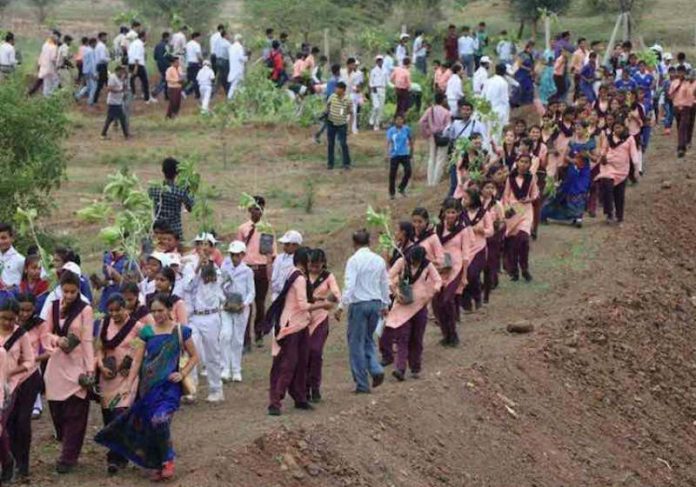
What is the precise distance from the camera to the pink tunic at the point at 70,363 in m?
11.8

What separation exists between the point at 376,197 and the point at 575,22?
1928 cm

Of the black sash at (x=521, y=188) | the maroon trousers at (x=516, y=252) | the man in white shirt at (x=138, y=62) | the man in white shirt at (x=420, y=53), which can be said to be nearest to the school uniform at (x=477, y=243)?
the maroon trousers at (x=516, y=252)

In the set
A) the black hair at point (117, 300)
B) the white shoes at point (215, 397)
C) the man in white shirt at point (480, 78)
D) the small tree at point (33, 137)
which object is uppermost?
the man in white shirt at point (480, 78)

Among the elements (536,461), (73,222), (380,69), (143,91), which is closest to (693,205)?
(380,69)

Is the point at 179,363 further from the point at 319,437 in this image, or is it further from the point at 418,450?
the point at 418,450

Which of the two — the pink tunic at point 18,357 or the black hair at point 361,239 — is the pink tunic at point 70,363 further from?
the black hair at point 361,239

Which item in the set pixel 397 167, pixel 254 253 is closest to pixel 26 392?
pixel 254 253

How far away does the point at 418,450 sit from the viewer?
13.3m

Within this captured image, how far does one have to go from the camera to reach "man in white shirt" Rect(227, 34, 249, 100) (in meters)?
31.9

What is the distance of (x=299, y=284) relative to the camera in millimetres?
Answer: 13344

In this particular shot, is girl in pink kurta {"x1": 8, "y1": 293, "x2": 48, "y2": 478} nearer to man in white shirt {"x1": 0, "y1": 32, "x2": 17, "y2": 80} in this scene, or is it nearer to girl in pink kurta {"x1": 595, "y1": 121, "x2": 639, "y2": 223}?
girl in pink kurta {"x1": 595, "y1": 121, "x2": 639, "y2": 223}

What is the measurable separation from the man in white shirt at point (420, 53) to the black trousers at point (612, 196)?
40.4ft

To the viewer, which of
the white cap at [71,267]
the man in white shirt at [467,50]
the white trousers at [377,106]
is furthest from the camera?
the man in white shirt at [467,50]

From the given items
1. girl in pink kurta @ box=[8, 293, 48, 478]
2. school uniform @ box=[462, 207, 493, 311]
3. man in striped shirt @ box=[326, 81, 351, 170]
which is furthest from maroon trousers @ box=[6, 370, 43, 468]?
man in striped shirt @ box=[326, 81, 351, 170]
